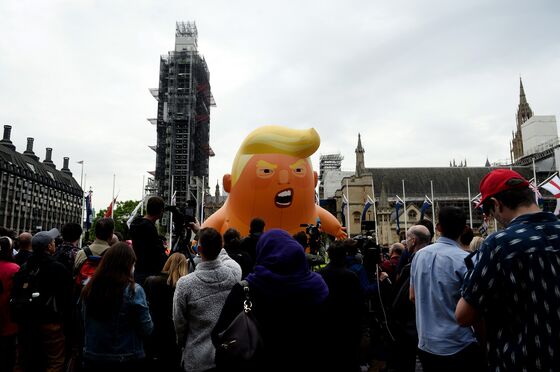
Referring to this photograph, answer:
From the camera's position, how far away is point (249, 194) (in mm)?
10164

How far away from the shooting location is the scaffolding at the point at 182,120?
5981 cm

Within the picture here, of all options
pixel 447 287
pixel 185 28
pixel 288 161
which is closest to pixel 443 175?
pixel 185 28

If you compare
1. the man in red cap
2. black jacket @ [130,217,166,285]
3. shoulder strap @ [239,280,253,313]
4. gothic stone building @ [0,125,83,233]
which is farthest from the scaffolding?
the man in red cap

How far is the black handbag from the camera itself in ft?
7.98

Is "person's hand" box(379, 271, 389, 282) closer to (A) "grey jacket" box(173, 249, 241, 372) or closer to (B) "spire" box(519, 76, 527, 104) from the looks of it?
(A) "grey jacket" box(173, 249, 241, 372)

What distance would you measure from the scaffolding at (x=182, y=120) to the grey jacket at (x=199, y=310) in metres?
55.4

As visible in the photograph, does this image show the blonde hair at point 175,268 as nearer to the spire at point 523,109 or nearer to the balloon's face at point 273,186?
the balloon's face at point 273,186

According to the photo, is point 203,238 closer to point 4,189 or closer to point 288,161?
point 288,161

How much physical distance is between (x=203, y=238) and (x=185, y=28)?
71.2 metres

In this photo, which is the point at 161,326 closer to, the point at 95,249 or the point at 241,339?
the point at 95,249

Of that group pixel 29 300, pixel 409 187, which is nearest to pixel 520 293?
pixel 29 300

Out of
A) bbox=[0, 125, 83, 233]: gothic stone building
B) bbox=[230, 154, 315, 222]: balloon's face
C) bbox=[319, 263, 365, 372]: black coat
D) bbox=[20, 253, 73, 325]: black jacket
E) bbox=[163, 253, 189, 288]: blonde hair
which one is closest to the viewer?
bbox=[319, 263, 365, 372]: black coat

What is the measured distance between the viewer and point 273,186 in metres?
9.99

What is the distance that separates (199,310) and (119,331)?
0.70 metres
